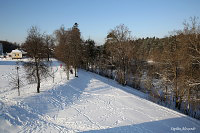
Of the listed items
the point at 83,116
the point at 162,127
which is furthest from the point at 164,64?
the point at 83,116

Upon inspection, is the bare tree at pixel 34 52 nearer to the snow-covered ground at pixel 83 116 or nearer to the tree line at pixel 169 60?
the tree line at pixel 169 60

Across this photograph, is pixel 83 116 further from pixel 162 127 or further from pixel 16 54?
pixel 16 54

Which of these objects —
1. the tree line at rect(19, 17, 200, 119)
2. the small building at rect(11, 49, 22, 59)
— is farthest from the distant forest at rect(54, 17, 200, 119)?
the small building at rect(11, 49, 22, 59)

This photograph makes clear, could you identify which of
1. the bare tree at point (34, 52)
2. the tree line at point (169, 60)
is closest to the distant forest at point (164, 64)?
the tree line at point (169, 60)

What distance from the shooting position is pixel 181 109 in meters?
14.5

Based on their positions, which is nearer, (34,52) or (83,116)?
Answer: (83,116)

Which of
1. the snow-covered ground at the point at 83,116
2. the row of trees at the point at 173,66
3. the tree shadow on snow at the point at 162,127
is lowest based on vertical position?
the tree shadow on snow at the point at 162,127

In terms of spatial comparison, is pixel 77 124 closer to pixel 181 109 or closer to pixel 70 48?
pixel 181 109

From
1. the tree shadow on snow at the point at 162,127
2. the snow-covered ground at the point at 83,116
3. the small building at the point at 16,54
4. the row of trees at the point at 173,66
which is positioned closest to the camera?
the snow-covered ground at the point at 83,116

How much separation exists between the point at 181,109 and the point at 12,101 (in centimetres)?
1753

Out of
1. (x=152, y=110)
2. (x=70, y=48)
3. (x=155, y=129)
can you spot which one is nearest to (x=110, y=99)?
(x=152, y=110)

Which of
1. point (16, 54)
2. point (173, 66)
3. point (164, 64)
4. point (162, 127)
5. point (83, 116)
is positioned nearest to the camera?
point (162, 127)

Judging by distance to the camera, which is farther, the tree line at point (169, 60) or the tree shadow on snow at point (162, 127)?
the tree line at point (169, 60)

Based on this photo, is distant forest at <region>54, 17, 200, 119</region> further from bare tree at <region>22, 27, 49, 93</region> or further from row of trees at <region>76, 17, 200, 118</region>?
bare tree at <region>22, 27, 49, 93</region>
